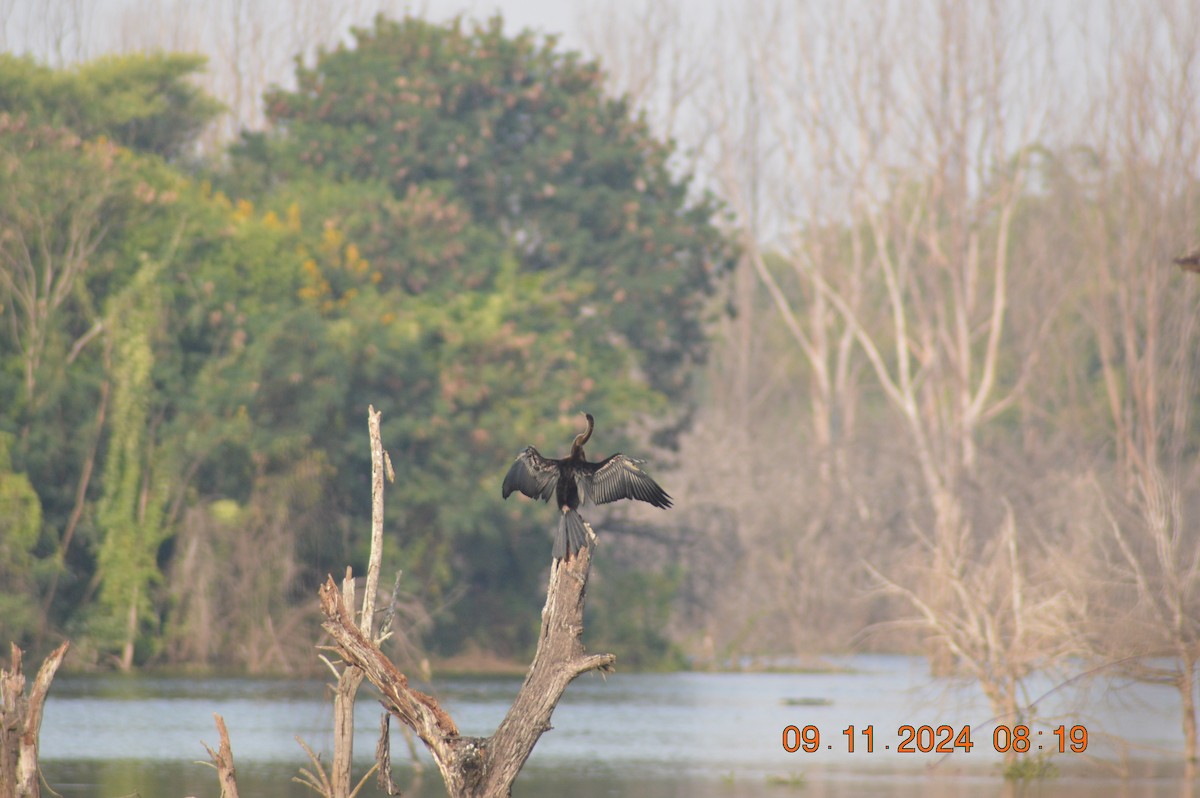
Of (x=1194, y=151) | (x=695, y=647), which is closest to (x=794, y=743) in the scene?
(x=695, y=647)

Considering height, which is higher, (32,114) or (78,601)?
(32,114)

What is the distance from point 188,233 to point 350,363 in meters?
4.04

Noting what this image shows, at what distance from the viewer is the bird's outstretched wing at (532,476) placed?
10.9 meters

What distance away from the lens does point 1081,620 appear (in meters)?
21.5

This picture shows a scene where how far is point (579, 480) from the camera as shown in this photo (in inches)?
434

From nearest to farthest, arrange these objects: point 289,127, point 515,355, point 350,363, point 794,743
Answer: point 794,743 < point 350,363 < point 515,355 < point 289,127

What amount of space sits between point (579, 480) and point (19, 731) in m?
5.07

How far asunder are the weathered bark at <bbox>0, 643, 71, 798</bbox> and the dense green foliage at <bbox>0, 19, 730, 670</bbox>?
1876cm

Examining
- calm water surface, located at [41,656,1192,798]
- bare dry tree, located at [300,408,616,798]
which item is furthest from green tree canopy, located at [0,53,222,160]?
bare dry tree, located at [300,408,616,798]

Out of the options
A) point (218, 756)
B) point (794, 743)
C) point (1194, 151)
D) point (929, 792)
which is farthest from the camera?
point (1194, 151)

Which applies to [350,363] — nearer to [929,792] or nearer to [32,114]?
[32,114]
